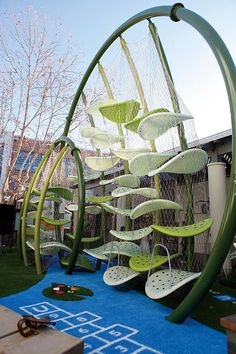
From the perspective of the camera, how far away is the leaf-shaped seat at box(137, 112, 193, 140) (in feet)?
13.0

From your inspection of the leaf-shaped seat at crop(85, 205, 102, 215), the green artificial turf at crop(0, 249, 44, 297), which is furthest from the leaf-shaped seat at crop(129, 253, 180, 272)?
the leaf-shaped seat at crop(85, 205, 102, 215)

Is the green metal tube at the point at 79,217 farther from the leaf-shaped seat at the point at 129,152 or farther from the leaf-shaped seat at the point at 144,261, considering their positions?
the leaf-shaped seat at the point at 144,261

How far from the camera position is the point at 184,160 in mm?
3957

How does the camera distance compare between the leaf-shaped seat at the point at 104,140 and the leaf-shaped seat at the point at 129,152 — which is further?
the leaf-shaped seat at the point at 104,140

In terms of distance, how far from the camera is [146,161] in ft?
15.3

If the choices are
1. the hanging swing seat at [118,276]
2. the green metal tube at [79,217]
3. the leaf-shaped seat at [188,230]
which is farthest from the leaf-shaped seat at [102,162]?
the leaf-shaped seat at [188,230]

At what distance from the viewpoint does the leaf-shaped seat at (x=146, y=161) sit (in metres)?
4.48

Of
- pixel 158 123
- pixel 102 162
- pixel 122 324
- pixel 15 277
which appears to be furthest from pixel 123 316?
pixel 102 162

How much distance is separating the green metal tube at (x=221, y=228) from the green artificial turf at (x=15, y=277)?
2.82 metres

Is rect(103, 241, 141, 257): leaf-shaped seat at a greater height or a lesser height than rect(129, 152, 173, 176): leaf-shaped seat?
lesser

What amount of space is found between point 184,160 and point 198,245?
8.47 ft

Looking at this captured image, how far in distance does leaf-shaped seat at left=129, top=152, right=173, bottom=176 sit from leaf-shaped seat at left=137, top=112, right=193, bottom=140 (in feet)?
1.11

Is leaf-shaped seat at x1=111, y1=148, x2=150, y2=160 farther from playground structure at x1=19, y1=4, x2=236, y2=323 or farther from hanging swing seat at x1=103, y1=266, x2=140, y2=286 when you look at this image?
hanging swing seat at x1=103, y1=266, x2=140, y2=286

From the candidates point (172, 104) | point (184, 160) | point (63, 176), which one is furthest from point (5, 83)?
point (184, 160)
